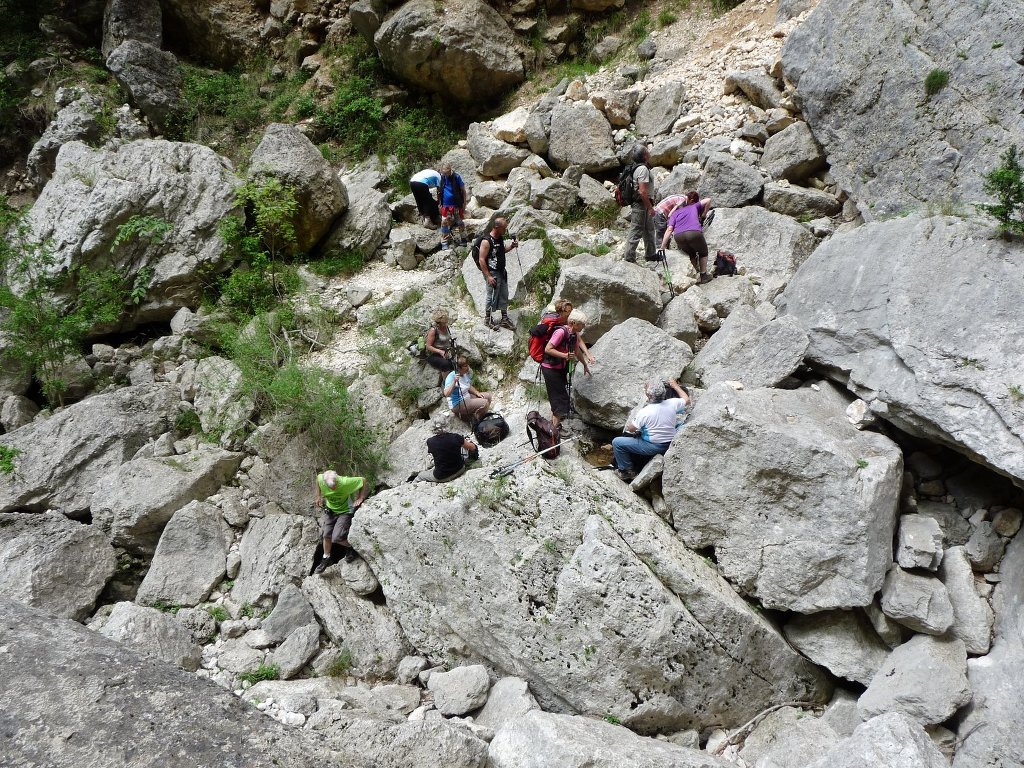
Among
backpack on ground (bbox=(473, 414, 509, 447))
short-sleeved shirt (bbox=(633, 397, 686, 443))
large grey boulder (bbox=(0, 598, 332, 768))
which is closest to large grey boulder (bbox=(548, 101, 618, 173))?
backpack on ground (bbox=(473, 414, 509, 447))

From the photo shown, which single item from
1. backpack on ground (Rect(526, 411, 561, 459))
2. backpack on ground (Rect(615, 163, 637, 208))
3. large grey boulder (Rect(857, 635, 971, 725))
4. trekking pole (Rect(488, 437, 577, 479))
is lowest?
large grey boulder (Rect(857, 635, 971, 725))

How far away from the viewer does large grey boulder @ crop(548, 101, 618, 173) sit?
1310 centimetres

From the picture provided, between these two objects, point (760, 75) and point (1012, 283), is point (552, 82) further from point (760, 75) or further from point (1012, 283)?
point (1012, 283)

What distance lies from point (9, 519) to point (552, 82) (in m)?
15.2

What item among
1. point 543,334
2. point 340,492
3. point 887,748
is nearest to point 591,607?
point 887,748

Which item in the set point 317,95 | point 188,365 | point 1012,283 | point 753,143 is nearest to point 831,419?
point 1012,283

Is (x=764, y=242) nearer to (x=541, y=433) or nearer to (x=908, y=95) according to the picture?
(x=908, y=95)

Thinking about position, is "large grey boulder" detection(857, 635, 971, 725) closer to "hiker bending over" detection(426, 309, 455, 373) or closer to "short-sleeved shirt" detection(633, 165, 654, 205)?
"hiker bending over" detection(426, 309, 455, 373)

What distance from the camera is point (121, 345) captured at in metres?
11.6

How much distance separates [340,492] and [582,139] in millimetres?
9936

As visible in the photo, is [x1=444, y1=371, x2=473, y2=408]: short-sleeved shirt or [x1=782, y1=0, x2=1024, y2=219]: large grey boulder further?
[x1=444, y1=371, x2=473, y2=408]: short-sleeved shirt

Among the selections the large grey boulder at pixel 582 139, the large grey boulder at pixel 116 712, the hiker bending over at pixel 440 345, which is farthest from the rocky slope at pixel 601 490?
the large grey boulder at pixel 582 139

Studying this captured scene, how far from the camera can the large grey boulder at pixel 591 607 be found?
5.73 meters

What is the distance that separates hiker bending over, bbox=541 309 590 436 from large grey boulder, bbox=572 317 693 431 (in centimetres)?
27
